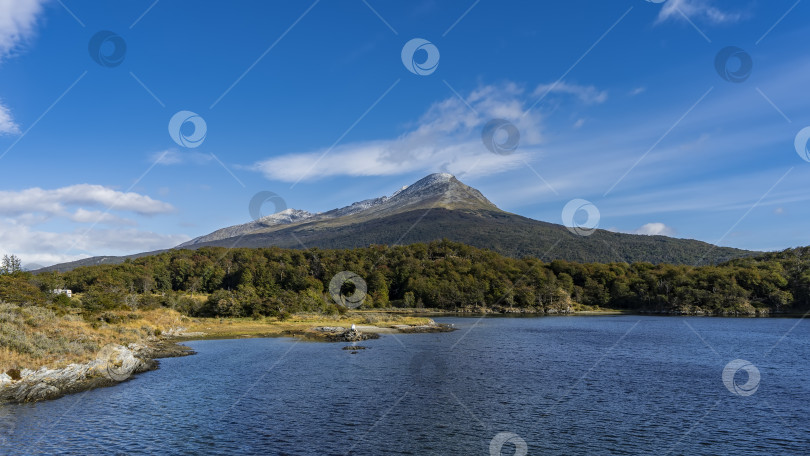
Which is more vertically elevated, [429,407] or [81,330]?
[81,330]

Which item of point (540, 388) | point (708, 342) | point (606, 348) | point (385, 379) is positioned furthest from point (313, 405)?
point (708, 342)

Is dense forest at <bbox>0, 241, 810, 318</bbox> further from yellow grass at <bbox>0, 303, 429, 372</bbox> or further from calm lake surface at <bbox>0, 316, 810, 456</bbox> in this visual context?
calm lake surface at <bbox>0, 316, 810, 456</bbox>

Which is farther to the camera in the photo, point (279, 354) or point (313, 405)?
point (279, 354)

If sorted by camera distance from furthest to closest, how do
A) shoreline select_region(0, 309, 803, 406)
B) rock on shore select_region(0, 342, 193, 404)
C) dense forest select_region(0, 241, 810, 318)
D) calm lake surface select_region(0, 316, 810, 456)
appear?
dense forest select_region(0, 241, 810, 318)
shoreline select_region(0, 309, 803, 406)
rock on shore select_region(0, 342, 193, 404)
calm lake surface select_region(0, 316, 810, 456)

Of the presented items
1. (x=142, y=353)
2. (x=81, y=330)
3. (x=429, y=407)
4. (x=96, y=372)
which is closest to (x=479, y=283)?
(x=142, y=353)

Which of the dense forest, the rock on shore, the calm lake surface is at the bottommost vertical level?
the calm lake surface

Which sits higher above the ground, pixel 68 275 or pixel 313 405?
pixel 68 275

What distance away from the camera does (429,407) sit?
3478cm

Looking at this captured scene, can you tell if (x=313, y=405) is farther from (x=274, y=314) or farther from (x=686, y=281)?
(x=686, y=281)

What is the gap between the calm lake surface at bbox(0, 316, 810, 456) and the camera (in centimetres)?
2627

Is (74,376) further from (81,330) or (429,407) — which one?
(429,407)

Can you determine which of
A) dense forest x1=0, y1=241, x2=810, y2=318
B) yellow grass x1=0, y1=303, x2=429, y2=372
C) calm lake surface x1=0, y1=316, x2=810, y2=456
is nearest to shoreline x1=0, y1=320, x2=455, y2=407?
yellow grass x1=0, y1=303, x2=429, y2=372

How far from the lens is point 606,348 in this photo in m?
68.1

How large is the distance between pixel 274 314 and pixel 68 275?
352 feet
